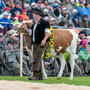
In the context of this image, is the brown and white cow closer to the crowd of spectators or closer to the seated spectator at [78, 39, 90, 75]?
the crowd of spectators

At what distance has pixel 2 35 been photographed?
47.1 feet

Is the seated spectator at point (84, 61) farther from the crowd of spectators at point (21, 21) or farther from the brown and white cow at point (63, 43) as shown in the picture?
the brown and white cow at point (63, 43)

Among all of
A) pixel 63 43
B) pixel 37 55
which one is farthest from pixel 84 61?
pixel 37 55

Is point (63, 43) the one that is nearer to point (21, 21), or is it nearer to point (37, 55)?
point (37, 55)

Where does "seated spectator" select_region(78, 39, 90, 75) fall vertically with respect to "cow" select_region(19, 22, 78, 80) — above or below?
below

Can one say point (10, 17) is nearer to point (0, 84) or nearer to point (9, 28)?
point (9, 28)

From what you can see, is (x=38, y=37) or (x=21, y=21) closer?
(x=38, y=37)

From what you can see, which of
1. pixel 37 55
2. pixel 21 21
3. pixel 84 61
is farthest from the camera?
pixel 21 21

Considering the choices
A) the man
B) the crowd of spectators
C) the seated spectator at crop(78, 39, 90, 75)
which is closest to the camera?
the man

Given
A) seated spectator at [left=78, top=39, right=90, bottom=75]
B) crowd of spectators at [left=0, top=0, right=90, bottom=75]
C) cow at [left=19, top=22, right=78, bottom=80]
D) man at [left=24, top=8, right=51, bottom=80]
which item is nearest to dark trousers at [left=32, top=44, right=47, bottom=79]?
man at [left=24, top=8, right=51, bottom=80]

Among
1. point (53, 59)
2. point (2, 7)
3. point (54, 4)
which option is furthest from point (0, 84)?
point (54, 4)

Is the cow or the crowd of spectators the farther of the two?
the crowd of spectators

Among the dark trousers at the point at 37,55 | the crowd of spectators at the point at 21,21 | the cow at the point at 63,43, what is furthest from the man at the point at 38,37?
the crowd of spectators at the point at 21,21

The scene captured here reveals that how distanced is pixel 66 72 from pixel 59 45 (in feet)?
8.56
